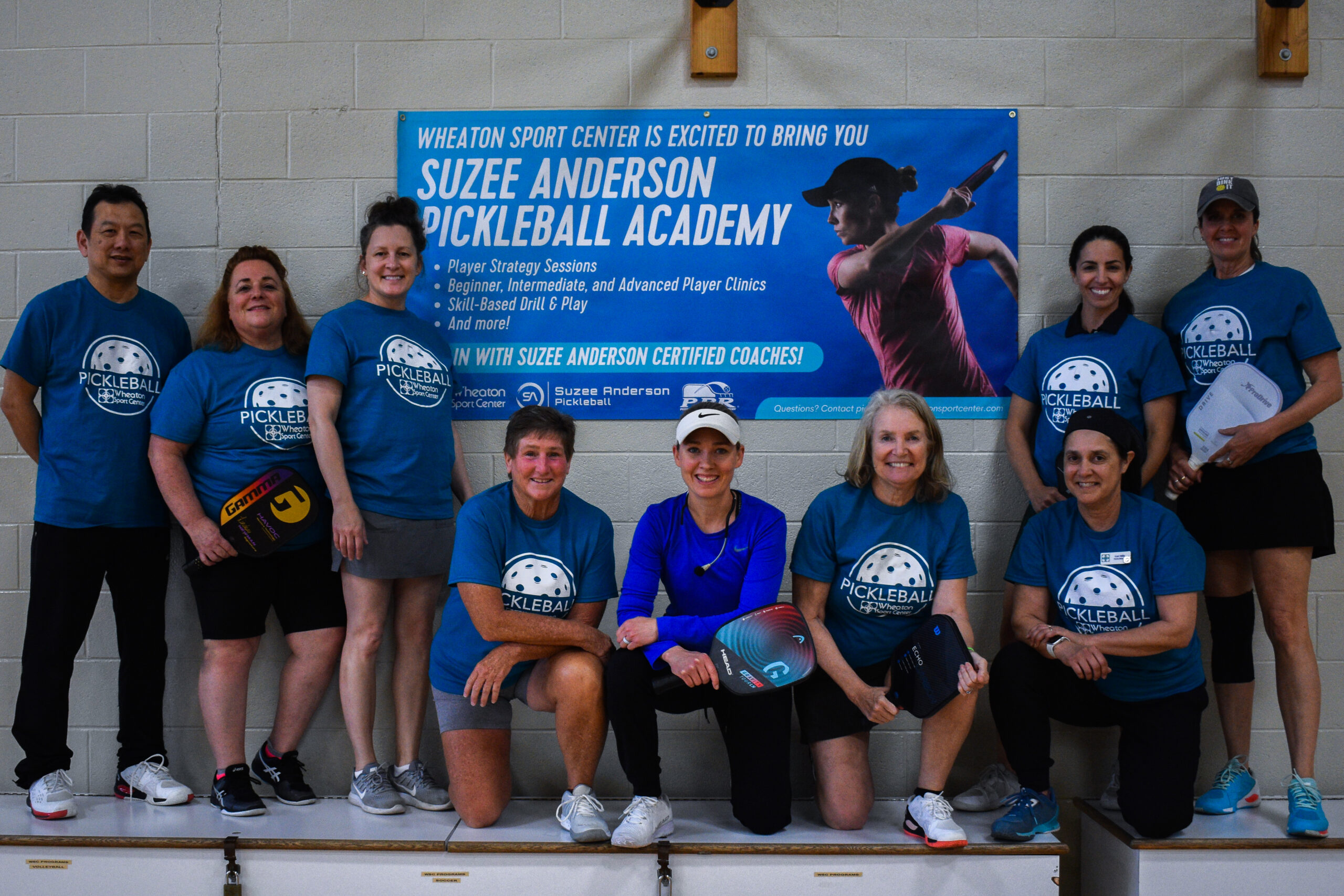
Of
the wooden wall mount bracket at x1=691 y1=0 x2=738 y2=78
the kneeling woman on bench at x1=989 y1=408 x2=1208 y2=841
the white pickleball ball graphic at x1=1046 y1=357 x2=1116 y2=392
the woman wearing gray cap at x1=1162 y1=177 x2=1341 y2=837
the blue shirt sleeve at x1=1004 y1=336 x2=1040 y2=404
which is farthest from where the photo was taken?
the wooden wall mount bracket at x1=691 y1=0 x2=738 y2=78

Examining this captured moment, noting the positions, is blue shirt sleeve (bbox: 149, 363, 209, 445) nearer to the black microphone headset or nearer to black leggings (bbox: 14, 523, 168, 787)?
black leggings (bbox: 14, 523, 168, 787)

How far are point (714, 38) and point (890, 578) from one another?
171 centimetres

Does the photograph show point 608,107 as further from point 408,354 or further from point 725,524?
point 725,524

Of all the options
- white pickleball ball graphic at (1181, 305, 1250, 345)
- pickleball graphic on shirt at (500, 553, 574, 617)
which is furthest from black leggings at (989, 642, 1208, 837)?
pickleball graphic on shirt at (500, 553, 574, 617)

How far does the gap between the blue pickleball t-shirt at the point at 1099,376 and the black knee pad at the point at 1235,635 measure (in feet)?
1.32

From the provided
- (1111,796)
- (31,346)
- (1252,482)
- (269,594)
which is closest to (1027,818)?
(1111,796)

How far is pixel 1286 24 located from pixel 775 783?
2747mm

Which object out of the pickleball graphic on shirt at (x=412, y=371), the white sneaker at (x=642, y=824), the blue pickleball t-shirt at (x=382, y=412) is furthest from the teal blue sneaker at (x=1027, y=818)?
the pickleball graphic on shirt at (x=412, y=371)

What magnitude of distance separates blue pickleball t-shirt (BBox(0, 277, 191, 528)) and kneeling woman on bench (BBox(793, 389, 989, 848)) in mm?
1858

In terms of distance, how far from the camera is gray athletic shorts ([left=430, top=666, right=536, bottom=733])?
222cm

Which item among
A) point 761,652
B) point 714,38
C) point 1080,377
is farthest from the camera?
point 714,38

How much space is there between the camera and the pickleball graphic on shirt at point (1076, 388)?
2.46m

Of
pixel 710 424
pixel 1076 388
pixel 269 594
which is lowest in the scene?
pixel 269 594

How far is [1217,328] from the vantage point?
247 cm
